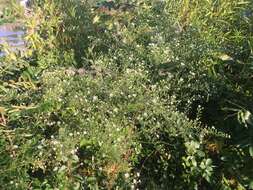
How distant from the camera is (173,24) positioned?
450 centimetres

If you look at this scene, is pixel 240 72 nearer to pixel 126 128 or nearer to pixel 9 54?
pixel 126 128

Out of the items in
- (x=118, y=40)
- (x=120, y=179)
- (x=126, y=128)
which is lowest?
(x=120, y=179)

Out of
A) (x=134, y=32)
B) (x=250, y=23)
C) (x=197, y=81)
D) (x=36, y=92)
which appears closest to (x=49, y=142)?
(x=36, y=92)

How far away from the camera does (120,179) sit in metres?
3.41

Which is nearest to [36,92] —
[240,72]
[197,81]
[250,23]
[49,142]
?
[49,142]

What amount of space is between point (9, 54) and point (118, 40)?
1.04 m

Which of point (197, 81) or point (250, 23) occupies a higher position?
point (250, 23)

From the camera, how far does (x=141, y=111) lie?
3.68 metres

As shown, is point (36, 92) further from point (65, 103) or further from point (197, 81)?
point (197, 81)

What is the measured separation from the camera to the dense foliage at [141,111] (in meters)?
3.41

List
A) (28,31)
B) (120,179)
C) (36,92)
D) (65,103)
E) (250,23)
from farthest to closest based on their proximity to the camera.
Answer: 1. (28,31)
2. (250,23)
3. (36,92)
4. (65,103)
5. (120,179)

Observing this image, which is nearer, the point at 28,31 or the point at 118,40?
the point at 118,40

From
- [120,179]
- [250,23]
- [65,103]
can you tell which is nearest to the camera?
[120,179]

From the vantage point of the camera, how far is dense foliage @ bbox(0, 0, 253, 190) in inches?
134
